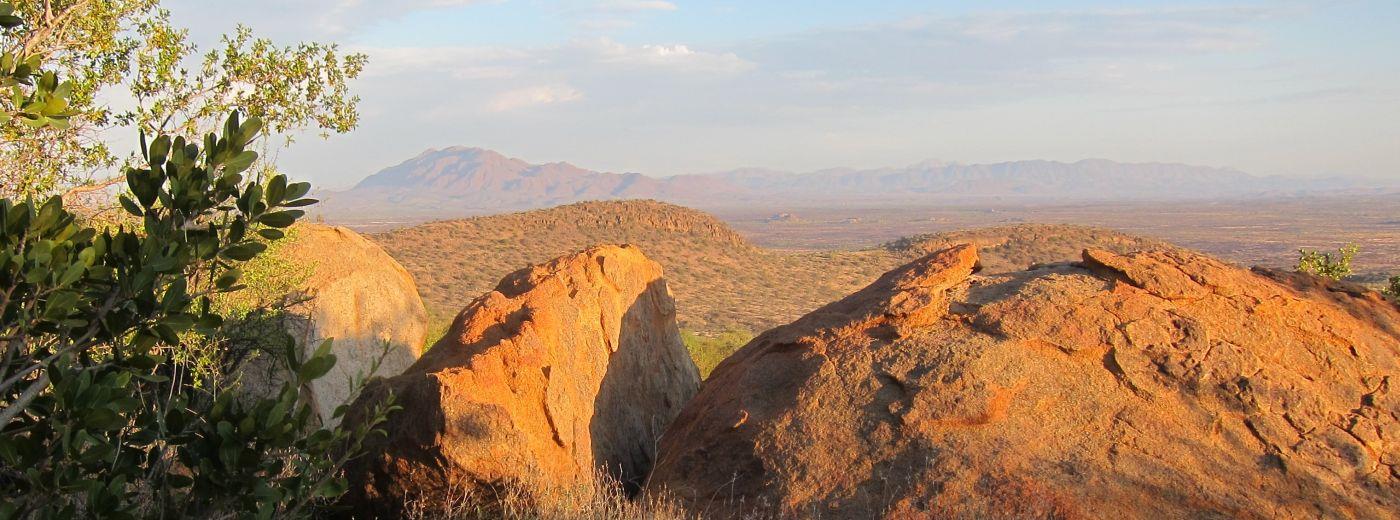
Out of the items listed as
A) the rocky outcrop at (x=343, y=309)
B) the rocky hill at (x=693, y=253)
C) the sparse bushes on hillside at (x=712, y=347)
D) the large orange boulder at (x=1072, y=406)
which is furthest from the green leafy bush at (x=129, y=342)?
the rocky hill at (x=693, y=253)

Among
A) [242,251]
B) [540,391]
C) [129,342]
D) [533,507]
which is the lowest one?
[533,507]

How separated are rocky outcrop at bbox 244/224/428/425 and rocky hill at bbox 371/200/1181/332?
13289 mm

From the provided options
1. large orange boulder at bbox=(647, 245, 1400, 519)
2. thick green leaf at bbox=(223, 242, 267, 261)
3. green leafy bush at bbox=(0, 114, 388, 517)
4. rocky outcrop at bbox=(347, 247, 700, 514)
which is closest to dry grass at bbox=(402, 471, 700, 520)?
rocky outcrop at bbox=(347, 247, 700, 514)

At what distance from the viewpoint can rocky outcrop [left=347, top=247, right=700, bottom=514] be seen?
223 inches

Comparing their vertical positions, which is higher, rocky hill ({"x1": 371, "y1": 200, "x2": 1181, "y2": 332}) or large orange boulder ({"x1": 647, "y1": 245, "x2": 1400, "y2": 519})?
large orange boulder ({"x1": 647, "y1": 245, "x2": 1400, "y2": 519})

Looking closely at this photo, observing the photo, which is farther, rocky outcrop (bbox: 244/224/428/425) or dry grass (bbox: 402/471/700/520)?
rocky outcrop (bbox: 244/224/428/425)

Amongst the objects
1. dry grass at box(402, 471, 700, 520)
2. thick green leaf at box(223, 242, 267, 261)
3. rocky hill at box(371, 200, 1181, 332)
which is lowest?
rocky hill at box(371, 200, 1181, 332)

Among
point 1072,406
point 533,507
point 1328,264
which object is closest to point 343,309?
point 533,507


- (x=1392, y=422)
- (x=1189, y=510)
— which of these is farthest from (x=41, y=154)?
(x=1392, y=422)

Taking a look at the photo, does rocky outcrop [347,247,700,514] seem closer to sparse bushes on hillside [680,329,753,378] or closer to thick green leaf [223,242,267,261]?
thick green leaf [223,242,267,261]

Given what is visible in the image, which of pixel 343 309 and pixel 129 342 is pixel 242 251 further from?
pixel 343 309

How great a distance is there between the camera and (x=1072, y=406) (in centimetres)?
566

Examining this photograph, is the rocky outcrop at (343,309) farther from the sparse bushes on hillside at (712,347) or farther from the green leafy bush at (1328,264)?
the green leafy bush at (1328,264)

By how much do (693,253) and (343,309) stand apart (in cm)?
2387
